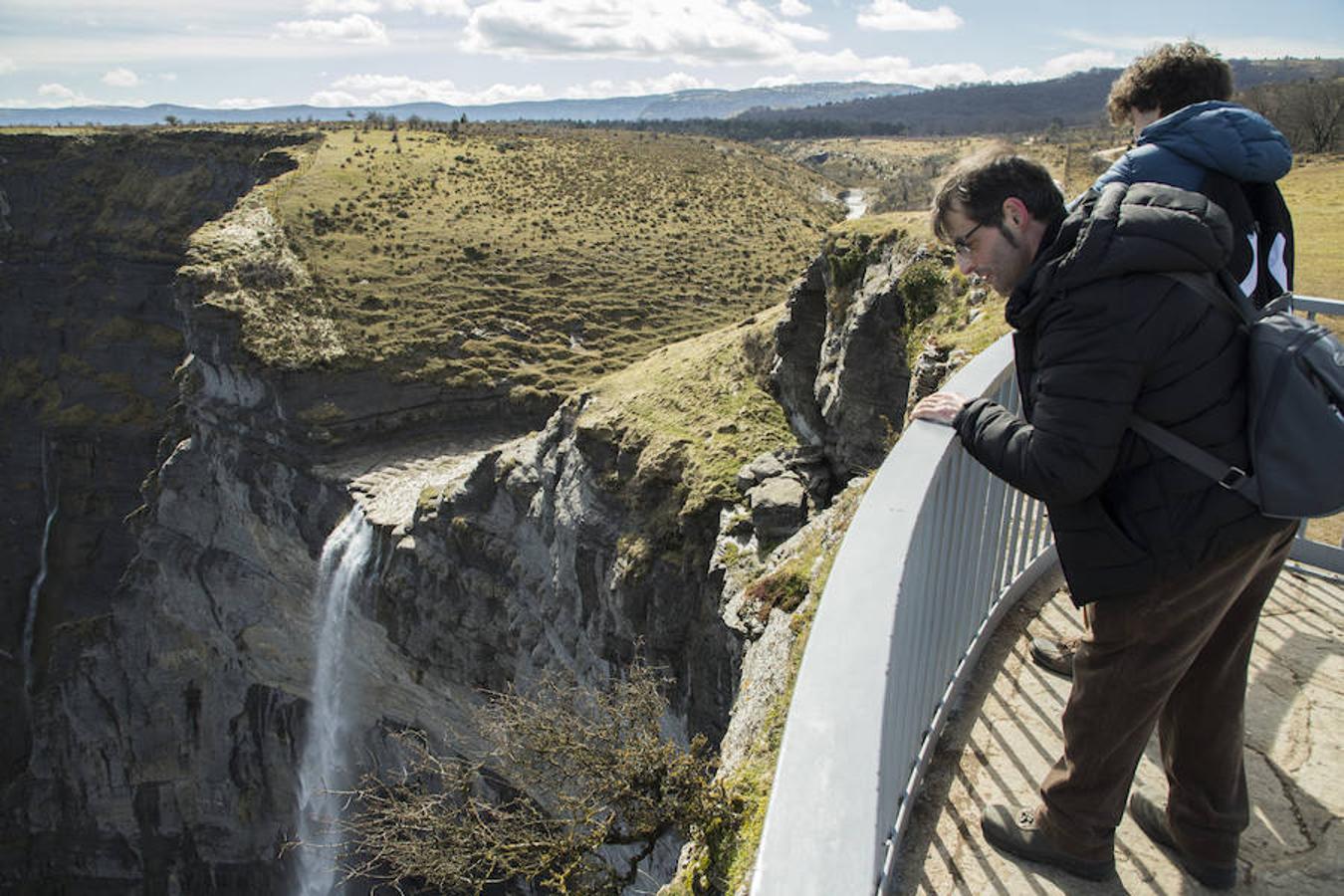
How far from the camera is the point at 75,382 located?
5319 centimetres

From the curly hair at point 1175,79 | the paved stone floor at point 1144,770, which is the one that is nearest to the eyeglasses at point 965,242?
the curly hair at point 1175,79

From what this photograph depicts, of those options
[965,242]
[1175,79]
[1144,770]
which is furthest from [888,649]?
[1175,79]

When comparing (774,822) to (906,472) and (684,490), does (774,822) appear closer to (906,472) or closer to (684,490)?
(906,472)

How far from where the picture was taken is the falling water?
4491 centimetres

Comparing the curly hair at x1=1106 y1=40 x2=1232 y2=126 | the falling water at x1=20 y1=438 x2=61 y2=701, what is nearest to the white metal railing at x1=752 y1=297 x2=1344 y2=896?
the curly hair at x1=1106 y1=40 x2=1232 y2=126

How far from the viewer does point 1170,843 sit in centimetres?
343

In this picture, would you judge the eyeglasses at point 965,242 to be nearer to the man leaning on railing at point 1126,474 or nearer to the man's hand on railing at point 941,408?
the man leaning on railing at point 1126,474

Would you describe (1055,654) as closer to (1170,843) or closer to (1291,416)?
(1170,843)

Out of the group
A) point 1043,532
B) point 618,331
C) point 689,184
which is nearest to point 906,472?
point 1043,532

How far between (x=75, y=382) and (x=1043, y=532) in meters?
59.8

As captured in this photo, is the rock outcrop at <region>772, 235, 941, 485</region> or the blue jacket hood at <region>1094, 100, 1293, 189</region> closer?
the blue jacket hood at <region>1094, 100, 1293, 189</region>

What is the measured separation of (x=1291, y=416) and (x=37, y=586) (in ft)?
188

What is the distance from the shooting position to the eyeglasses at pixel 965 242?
2953mm

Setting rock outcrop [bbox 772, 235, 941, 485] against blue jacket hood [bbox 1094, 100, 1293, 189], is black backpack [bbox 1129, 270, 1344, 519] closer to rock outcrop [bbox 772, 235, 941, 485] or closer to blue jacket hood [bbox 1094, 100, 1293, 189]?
blue jacket hood [bbox 1094, 100, 1293, 189]
